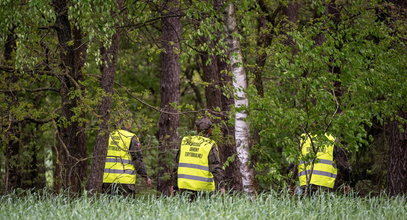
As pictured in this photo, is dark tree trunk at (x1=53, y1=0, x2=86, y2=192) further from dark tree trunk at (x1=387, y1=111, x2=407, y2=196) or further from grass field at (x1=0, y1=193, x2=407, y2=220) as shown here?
dark tree trunk at (x1=387, y1=111, x2=407, y2=196)

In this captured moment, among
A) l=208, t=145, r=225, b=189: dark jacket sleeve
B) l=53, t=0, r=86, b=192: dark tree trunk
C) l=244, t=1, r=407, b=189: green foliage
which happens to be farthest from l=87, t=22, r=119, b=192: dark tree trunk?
l=244, t=1, r=407, b=189: green foliage

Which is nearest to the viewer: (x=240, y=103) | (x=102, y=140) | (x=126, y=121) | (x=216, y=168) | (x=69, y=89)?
(x=216, y=168)

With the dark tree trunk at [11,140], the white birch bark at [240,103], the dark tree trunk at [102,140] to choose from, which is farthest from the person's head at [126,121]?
the dark tree trunk at [11,140]

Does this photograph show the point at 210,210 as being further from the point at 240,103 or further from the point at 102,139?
the point at 102,139

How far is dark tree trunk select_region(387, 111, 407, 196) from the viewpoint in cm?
1244

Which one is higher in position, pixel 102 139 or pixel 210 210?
pixel 102 139

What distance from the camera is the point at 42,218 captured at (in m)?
7.87

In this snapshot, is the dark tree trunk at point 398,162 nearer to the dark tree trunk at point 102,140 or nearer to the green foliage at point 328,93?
the green foliage at point 328,93

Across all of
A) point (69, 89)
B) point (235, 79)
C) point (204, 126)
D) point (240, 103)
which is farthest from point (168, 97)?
point (204, 126)

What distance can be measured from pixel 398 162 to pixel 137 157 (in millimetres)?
5114

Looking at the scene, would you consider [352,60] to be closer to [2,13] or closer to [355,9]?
[355,9]

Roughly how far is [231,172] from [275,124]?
4441 mm

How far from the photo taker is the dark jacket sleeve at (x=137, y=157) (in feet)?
37.8

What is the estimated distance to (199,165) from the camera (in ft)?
33.7
